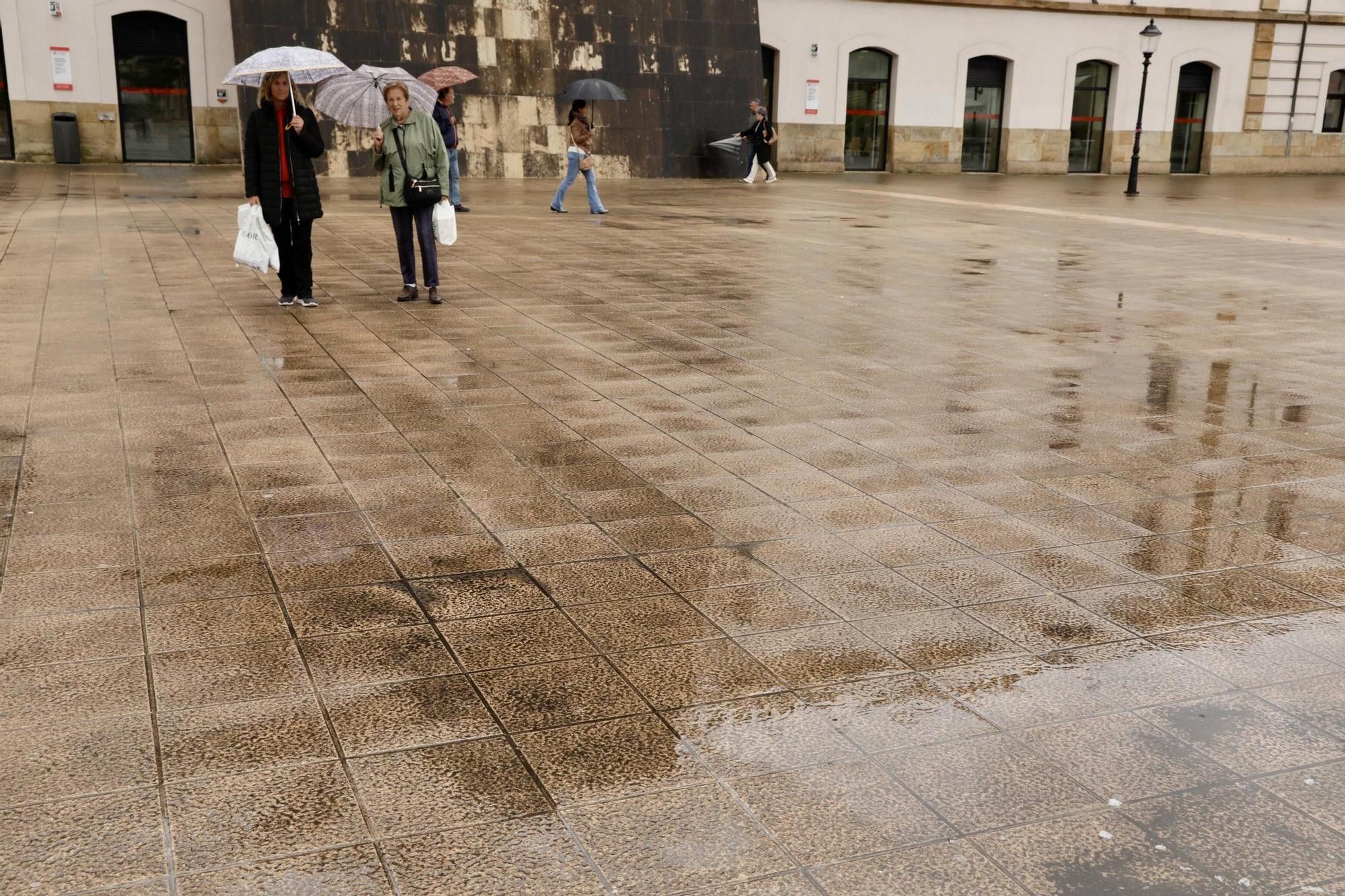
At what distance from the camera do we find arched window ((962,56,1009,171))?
35.5 meters

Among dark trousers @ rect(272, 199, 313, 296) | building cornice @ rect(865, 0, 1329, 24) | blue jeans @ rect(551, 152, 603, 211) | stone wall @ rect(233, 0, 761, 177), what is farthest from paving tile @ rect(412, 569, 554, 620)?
building cornice @ rect(865, 0, 1329, 24)

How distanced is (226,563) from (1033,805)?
3.01 meters

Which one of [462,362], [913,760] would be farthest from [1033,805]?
[462,362]

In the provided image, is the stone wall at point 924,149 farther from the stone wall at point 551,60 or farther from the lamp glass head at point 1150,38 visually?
the lamp glass head at point 1150,38

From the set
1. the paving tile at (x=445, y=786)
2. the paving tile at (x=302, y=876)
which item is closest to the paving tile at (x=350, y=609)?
the paving tile at (x=445, y=786)

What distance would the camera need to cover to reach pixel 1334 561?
4.94 m

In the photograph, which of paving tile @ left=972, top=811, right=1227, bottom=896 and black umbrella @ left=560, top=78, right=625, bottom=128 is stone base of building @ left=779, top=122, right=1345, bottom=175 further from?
paving tile @ left=972, top=811, right=1227, bottom=896

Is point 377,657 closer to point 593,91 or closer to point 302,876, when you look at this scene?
point 302,876

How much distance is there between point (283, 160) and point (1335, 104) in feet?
128

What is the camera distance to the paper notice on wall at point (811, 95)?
33.2m

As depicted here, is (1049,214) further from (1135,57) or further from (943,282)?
(1135,57)

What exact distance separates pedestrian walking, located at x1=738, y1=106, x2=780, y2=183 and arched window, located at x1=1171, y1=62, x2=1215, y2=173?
53.4 feet

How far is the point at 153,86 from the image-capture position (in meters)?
27.0

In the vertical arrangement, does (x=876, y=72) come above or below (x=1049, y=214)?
above
